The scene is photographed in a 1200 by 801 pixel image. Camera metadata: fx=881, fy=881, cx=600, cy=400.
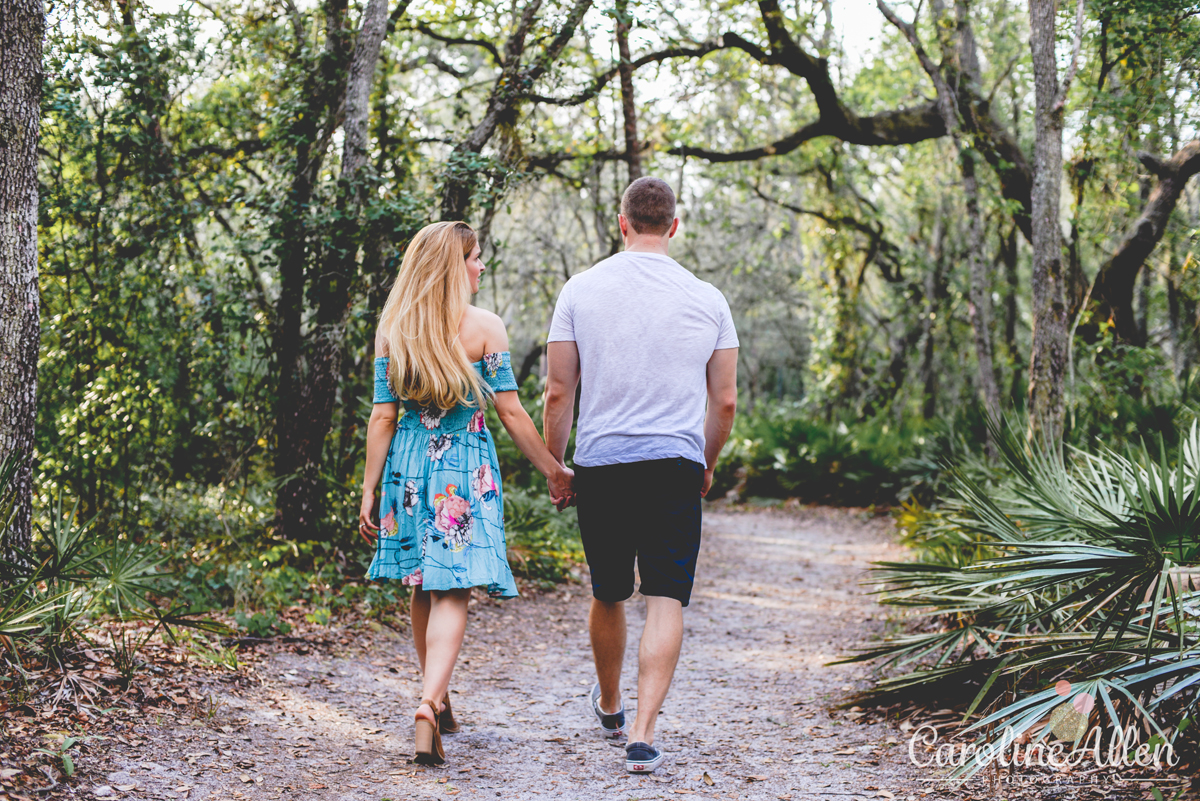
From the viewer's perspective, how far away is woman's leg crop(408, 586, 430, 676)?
11.5ft

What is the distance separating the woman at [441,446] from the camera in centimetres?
331

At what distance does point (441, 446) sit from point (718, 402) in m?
1.10

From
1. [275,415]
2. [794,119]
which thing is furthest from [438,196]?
[794,119]

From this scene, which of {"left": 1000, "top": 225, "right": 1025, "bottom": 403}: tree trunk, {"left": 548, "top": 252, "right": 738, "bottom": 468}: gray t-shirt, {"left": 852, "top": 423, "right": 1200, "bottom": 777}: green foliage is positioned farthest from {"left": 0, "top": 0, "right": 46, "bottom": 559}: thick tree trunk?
{"left": 1000, "top": 225, "right": 1025, "bottom": 403}: tree trunk

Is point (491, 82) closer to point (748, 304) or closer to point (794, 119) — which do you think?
point (794, 119)

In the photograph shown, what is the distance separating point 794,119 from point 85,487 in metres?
11.1

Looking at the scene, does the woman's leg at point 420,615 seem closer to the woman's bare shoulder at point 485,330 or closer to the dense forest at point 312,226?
the woman's bare shoulder at point 485,330

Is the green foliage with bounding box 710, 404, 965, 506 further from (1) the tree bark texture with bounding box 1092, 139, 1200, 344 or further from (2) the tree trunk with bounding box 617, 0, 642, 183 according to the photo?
(2) the tree trunk with bounding box 617, 0, 642, 183

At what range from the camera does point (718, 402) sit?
3482 millimetres

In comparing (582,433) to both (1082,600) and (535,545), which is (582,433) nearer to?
(1082,600)

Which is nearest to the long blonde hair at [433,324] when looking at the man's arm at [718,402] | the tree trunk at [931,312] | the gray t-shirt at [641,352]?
the gray t-shirt at [641,352]

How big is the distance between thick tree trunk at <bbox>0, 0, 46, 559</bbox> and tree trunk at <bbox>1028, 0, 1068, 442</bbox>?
6.39 meters

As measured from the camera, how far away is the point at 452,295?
133 inches

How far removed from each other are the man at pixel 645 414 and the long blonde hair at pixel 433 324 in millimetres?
363
